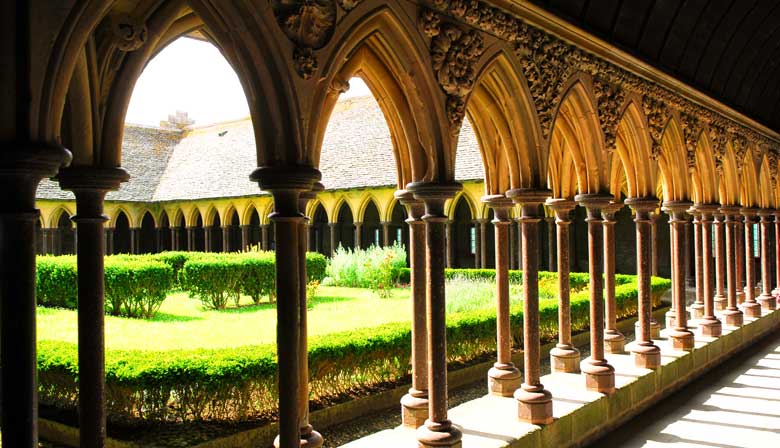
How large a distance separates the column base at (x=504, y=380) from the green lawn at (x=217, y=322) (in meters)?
4.05

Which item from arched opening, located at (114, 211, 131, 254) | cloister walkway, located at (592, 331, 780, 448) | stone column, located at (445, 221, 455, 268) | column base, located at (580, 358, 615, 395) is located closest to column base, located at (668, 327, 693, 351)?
cloister walkway, located at (592, 331, 780, 448)

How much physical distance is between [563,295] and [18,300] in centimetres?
495

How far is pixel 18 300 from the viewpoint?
7.86ft

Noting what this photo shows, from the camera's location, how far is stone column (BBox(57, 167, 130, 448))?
3221 millimetres

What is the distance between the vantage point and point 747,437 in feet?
18.5

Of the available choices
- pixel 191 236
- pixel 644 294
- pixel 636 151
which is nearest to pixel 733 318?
pixel 644 294

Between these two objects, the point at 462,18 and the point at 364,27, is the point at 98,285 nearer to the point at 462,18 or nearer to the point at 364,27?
the point at 364,27

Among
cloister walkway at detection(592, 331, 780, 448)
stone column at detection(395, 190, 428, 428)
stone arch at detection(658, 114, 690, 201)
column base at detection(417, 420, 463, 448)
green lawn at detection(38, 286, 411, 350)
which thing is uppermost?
stone arch at detection(658, 114, 690, 201)

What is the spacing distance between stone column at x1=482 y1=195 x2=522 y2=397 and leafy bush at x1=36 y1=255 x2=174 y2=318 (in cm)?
927

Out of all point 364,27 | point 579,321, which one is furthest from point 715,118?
point 364,27

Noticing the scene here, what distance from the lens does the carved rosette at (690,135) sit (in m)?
8.28

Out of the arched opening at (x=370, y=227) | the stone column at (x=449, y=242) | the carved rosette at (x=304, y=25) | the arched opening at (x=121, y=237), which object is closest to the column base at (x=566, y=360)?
the carved rosette at (x=304, y=25)

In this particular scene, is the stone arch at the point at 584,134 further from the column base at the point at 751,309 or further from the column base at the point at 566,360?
the column base at the point at 751,309

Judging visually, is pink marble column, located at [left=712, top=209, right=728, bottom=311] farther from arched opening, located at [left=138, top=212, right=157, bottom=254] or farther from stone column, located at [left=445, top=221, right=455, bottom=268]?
arched opening, located at [left=138, top=212, right=157, bottom=254]
